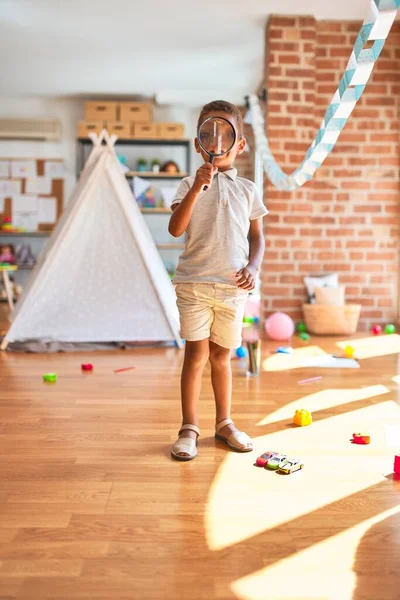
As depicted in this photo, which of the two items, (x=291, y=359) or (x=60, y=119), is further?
(x=60, y=119)

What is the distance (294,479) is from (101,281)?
2.11 m

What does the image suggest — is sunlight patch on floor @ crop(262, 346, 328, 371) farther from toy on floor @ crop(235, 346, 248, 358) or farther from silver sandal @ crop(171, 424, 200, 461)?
silver sandal @ crop(171, 424, 200, 461)

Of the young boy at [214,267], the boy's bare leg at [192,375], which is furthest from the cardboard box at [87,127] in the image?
the boy's bare leg at [192,375]

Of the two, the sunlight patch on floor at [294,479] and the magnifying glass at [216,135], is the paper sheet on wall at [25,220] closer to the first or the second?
the sunlight patch on floor at [294,479]

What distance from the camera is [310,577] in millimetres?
1074

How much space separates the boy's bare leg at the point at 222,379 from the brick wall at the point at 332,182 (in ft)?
8.05

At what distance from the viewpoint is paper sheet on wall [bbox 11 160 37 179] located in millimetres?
6621

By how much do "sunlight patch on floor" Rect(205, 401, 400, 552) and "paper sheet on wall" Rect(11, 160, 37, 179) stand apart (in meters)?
5.35

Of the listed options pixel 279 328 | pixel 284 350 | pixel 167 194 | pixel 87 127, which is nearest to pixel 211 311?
pixel 284 350

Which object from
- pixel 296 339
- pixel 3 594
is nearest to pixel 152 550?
pixel 3 594

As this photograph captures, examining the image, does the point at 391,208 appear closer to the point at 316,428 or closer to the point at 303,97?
the point at 303,97

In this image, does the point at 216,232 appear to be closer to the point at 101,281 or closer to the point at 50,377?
the point at 50,377

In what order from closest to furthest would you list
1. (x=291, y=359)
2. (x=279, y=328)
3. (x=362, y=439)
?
(x=362, y=439)
(x=291, y=359)
(x=279, y=328)

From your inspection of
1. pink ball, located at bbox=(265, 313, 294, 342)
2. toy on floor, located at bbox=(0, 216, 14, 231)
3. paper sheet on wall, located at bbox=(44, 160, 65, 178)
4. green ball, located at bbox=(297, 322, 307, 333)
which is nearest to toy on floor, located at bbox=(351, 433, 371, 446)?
pink ball, located at bbox=(265, 313, 294, 342)
